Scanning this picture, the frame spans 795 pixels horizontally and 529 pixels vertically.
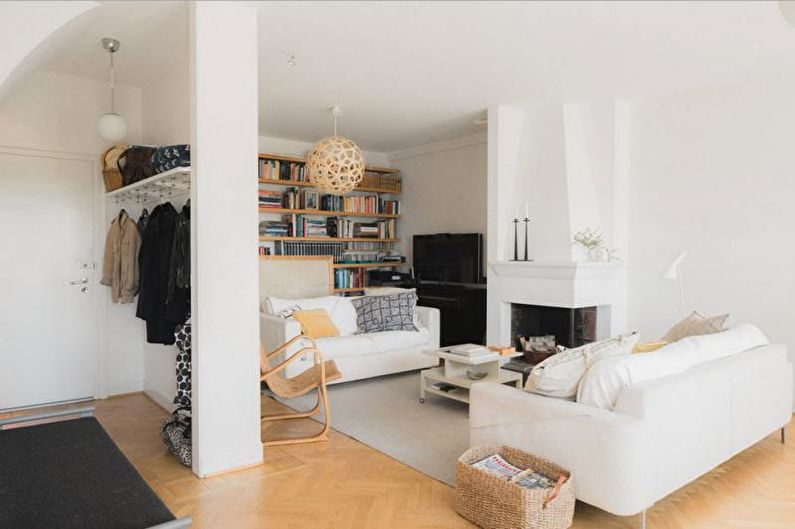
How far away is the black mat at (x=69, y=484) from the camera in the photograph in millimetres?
1229

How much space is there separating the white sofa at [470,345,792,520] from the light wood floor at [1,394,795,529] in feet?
0.64

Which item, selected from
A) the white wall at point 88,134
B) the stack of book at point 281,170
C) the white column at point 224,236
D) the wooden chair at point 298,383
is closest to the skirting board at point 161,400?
the white wall at point 88,134

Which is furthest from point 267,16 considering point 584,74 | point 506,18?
point 584,74

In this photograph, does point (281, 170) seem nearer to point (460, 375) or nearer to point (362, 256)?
point (362, 256)

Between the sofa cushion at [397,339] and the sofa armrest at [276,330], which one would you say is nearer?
the sofa armrest at [276,330]

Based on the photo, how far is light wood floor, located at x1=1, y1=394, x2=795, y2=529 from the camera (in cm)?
252

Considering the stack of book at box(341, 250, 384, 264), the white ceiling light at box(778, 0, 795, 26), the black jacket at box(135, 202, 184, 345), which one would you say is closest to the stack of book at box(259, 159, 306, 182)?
the stack of book at box(341, 250, 384, 264)

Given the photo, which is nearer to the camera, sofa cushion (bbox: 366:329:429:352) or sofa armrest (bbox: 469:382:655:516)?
sofa armrest (bbox: 469:382:655:516)

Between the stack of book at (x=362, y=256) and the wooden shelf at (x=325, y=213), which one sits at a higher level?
the wooden shelf at (x=325, y=213)

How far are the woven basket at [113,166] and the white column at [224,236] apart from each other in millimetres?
1778

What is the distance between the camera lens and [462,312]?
21.2ft

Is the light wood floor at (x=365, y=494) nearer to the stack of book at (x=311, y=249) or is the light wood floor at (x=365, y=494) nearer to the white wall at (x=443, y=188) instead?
the stack of book at (x=311, y=249)

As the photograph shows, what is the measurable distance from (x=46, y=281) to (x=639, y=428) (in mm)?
4399

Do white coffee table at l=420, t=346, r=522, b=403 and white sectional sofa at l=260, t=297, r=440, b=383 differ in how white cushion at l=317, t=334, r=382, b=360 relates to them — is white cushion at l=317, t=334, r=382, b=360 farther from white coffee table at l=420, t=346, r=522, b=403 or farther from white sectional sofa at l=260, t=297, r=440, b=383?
white coffee table at l=420, t=346, r=522, b=403
